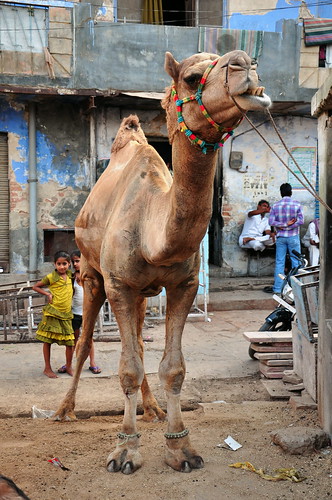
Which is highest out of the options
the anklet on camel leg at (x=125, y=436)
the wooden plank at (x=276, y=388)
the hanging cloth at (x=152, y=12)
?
the hanging cloth at (x=152, y=12)

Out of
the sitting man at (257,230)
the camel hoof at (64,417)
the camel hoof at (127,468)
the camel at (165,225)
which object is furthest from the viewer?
the sitting man at (257,230)

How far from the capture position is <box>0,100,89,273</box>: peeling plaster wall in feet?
39.2

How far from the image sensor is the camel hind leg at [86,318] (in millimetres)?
5457

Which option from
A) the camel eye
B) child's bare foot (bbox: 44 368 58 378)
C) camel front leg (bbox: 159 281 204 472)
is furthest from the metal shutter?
the camel eye

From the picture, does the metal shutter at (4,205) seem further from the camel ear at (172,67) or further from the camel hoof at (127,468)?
the camel ear at (172,67)

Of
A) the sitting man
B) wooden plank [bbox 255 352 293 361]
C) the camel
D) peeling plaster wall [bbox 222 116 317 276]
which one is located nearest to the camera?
the camel

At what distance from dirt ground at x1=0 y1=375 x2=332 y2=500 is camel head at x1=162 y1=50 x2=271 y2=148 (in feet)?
7.51

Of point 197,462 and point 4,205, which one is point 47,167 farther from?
point 197,462

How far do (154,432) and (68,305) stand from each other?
246 cm

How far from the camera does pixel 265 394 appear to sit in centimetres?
621

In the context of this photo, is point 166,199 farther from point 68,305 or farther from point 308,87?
point 308,87

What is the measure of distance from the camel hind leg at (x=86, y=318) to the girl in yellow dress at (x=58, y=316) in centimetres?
117

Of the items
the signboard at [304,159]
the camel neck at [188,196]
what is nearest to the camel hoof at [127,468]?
the camel neck at [188,196]

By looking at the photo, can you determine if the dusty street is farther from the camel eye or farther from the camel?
the camel eye
